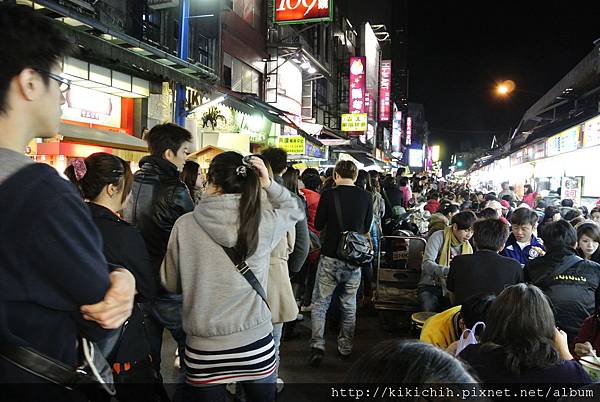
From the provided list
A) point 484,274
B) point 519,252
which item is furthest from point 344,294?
point 519,252

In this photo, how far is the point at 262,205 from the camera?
3066 mm

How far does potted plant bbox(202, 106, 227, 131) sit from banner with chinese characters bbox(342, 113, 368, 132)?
1524 cm

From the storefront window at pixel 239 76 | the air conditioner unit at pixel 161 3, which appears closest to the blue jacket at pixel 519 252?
the air conditioner unit at pixel 161 3

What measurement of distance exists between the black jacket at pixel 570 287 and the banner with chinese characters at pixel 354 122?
24386mm

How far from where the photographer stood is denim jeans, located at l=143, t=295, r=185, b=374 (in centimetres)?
343

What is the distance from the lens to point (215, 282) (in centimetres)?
275

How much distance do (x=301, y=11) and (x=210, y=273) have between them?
48.7ft

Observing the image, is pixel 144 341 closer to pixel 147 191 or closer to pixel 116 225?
pixel 116 225

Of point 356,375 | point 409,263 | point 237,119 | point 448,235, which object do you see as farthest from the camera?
point 237,119

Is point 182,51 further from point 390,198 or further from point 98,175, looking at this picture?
point 98,175

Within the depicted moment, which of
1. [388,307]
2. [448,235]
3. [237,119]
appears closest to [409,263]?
[388,307]

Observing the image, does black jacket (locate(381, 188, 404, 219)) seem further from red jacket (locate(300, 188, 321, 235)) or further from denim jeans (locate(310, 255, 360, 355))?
denim jeans (locate(310, 255, 360, 355))

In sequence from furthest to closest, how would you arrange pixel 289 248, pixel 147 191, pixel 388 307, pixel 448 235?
pixel 388 307, pixel 448 235, pixel 289 248, pixel 147 191

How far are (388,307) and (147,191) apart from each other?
14.0 feet
